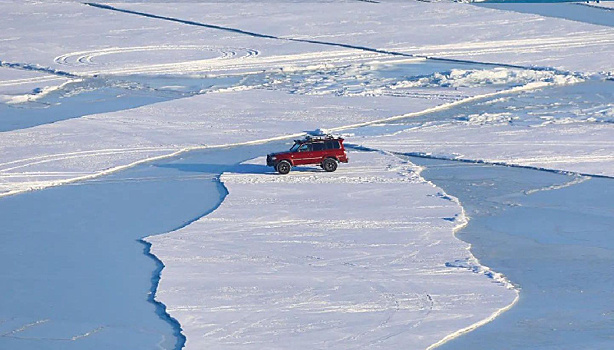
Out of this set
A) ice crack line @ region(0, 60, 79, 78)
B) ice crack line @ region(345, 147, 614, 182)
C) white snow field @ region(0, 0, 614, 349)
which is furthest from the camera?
ice crack line @ region(0, 60, 79, 78)

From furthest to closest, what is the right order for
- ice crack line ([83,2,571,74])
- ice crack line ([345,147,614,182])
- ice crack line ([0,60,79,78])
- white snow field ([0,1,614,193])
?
ice crack line ([83,2,571,74]) → ice crack line ([0,60,79,78]) → white snow field ([0,1,614,193]) → ice crack line ([345,147,614,182])

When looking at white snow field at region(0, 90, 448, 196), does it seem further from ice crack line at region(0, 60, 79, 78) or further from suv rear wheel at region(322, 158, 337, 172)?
ice crack line at region(0, 60, 79, 78)

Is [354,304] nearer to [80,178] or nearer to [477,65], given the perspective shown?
[80,178]

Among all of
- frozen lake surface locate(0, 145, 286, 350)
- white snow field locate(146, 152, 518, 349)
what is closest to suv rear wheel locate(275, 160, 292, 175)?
white snow field locate(146, 152, 518, 349)

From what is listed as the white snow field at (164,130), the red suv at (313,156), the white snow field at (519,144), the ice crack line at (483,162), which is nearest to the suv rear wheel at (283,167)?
the red suv at (313,156)

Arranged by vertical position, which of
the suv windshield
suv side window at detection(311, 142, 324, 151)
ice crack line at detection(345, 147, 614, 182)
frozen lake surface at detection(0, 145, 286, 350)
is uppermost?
suv side window at detection(311, 142, 324, 151)

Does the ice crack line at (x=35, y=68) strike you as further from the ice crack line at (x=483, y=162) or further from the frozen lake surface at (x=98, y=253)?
the ice crack line at (x=483, y=162)

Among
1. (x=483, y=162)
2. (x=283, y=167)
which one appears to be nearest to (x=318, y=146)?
(x=283, y=167)

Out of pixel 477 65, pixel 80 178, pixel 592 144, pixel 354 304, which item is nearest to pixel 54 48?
pixel 477 65
